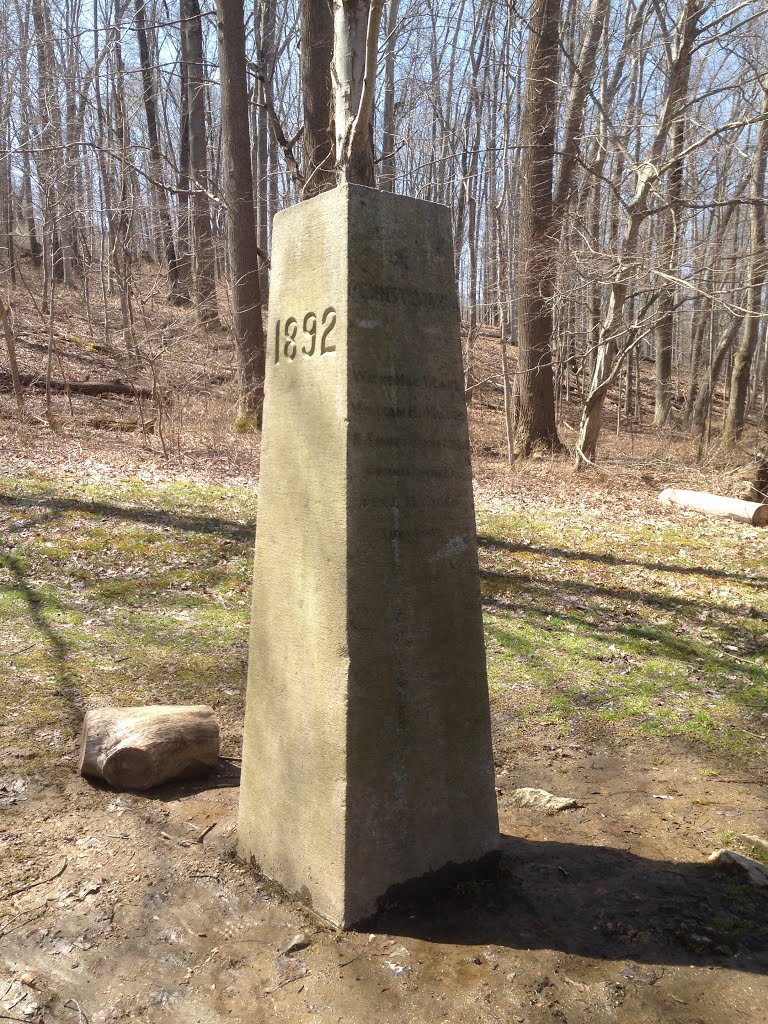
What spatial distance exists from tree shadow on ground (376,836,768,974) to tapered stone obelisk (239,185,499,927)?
0.15m

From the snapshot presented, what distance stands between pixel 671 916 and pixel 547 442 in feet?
40.1

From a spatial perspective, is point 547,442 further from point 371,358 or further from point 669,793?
point 371,358

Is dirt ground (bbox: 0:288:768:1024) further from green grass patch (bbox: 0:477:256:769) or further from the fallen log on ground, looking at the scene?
the fallen log on ground

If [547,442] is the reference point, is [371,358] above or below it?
above

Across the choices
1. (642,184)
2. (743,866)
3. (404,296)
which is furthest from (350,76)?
(743,866)

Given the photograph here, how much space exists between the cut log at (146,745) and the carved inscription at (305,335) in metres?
1.99

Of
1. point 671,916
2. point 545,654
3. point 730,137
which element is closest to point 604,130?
point 730,137

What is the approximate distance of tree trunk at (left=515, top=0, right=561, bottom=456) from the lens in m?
13.7

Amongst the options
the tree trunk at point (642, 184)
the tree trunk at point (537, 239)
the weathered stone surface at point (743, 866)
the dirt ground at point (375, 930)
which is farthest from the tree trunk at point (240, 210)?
the weathered stone surface at point (743, 866)

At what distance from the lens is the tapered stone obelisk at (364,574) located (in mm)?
2787

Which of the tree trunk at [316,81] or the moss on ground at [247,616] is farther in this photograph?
the tree trunk at [316,81]

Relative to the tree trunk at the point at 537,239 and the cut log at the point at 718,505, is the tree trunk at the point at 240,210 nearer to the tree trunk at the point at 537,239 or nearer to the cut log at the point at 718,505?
the tree trunk at the point at 537,239

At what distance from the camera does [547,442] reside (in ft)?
48.5

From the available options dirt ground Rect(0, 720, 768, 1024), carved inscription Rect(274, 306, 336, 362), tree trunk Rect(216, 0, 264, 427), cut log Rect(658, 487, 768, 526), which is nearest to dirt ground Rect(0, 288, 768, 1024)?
dirt ground Rect(0, 720, 768, 1024)
